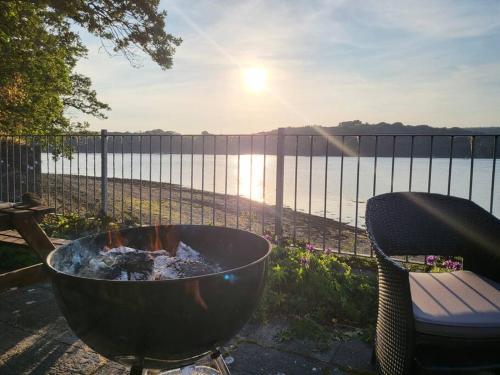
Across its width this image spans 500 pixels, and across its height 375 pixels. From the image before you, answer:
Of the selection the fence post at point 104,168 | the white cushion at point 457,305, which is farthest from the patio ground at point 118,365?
the fence post at point 104,168

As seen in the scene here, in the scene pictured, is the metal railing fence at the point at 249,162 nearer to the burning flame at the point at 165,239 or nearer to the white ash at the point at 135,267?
the burning flame at the point at 165,239

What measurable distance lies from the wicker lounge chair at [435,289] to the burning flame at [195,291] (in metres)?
0.93

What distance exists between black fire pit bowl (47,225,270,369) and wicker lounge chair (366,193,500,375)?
0.75 meters

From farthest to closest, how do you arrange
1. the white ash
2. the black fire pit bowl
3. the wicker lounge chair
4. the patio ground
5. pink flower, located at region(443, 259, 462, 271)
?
1. pink flower, located at region(443, 259, 462, 271)
2. the patio ground
3. the wicker lounge chair
4. the white ash
5. the black fire pit bowl

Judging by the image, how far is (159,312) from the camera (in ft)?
3.96

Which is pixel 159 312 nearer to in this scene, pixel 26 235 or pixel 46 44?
pixel 26 235

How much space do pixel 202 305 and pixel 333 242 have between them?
8.77 meters

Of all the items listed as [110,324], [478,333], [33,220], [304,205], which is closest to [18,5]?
[33,220]

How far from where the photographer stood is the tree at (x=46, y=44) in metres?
7.43

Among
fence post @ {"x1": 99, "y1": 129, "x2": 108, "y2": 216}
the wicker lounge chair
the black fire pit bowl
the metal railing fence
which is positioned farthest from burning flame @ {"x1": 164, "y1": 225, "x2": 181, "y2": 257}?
fence post @ {"x1": 99, "y1": 129, "x2": 108, "y2": 216}

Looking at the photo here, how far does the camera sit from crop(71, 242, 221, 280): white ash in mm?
1554

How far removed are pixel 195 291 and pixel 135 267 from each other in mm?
443

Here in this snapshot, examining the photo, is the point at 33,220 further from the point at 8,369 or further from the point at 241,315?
the point at 241,315

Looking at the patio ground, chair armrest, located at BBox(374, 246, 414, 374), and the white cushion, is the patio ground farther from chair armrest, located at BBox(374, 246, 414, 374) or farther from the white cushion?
the white cushion
